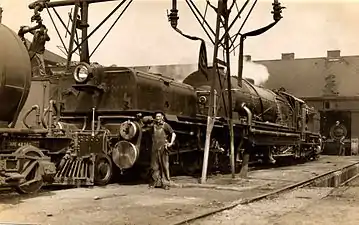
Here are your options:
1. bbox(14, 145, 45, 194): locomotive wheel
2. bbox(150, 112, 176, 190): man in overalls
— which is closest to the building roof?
bbox(150, 112, 176, 190): man in overalls

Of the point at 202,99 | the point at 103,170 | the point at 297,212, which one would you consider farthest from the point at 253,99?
the point at 297,212

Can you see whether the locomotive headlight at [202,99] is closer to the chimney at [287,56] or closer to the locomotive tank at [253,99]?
the locomotive tank at [253,99]

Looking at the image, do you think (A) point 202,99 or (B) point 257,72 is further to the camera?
(B) point 257,72

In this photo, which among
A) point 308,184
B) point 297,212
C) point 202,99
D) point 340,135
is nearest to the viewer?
point 297,212

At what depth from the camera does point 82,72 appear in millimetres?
12969

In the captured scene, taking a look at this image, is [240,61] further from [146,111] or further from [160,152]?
[160,152]

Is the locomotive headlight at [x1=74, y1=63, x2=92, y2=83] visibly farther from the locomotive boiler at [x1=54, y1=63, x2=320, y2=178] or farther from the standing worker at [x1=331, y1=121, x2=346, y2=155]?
the standing worker at [x1=331, y1=121, x2=346, y2=155]

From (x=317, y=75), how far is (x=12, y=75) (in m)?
42.2

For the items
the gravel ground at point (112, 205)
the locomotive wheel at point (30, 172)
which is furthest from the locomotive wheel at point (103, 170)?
the locomotive wheel at point (30, 172)

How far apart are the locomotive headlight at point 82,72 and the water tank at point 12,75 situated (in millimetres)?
3629

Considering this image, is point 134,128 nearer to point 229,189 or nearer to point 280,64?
point 229,189

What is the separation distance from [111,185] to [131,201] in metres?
2.83

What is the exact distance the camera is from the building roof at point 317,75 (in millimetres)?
46344

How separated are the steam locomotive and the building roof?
94.1ft
